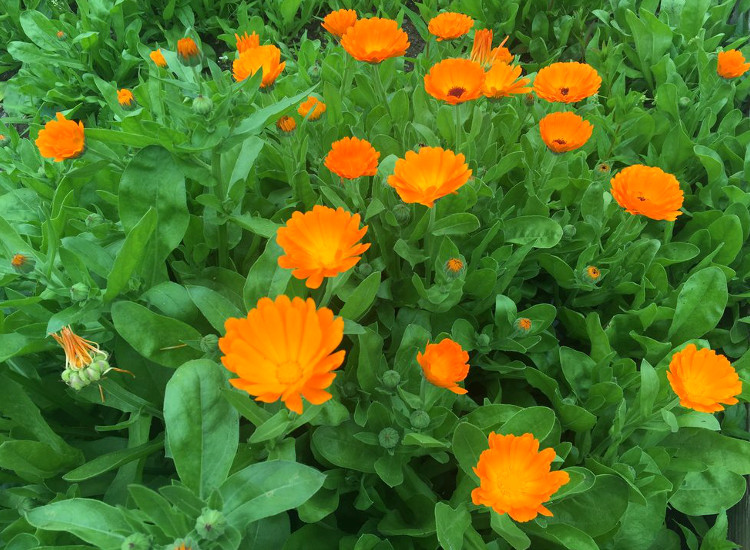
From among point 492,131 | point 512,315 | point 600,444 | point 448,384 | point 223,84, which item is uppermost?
point 223,84

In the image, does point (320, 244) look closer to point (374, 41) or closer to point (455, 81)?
point (455, 81)

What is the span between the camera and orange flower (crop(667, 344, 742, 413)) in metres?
1.07

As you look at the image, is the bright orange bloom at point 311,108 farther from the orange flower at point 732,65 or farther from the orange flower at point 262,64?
the orange flower at point 732,65

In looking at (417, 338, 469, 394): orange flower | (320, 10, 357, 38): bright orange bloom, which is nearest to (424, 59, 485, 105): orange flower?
(320, 10, 357, 38): bright orange bloom

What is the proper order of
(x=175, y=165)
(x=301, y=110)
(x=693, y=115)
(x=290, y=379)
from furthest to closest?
(x=693, y=115), (x=301, y=110), (x=175, y=165), (x=290, y=379)

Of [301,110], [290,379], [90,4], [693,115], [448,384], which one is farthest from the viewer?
[90,4]

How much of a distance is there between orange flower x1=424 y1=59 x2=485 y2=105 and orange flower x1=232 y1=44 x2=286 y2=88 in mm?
399

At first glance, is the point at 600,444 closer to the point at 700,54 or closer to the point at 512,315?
the point at 512,315

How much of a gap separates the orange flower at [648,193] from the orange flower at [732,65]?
2.51 ft

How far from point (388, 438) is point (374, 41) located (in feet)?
3.47

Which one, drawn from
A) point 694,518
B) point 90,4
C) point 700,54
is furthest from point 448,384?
point 90,4

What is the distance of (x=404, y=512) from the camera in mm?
1320

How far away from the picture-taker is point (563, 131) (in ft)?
4.74

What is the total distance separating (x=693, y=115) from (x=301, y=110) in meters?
1.43
